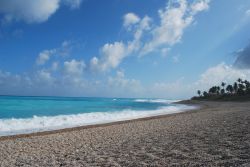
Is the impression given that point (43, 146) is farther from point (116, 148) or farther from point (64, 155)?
point (116, 148)

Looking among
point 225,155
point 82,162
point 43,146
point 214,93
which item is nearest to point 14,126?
point 43,146

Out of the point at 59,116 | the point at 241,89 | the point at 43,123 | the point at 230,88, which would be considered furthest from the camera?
the point at 230,88

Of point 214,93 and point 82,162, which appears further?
point 214,93

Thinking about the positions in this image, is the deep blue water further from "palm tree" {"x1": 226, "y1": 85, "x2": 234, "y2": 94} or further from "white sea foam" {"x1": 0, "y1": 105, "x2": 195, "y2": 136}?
"palm tree" {"x1": 226, "y1": 85, "x2": 234, "y2": 94}

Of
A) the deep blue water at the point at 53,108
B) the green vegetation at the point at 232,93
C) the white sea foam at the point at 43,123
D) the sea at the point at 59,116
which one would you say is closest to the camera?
the white sea foam at the point at 43,123

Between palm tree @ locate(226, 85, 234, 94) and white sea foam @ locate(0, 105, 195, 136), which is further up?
palm tree @ locate(226, 85, 234, 94)

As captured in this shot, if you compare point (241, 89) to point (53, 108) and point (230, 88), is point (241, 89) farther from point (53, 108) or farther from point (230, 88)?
point (53, 108)

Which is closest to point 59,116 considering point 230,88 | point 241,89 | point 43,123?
point 43,123

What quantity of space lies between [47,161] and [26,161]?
76 cm

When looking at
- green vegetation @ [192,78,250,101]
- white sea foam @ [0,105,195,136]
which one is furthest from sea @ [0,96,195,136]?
green vegetation @ [192,78,250,101]

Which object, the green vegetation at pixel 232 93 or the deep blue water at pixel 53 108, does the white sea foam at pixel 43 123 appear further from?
the green vegetation at pixel 232 93

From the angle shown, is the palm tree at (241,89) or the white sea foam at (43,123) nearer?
the white sea foam at (43,123)

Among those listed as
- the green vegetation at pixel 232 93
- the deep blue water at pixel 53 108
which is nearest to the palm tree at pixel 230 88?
the green vegetation at pixel 232 93

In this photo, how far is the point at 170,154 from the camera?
23.9ft
